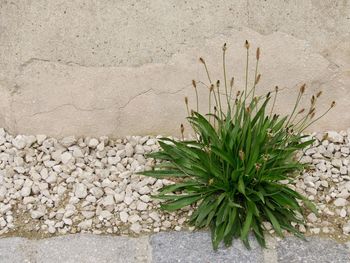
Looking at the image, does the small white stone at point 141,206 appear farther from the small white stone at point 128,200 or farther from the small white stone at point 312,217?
the small white stone at point 312,217

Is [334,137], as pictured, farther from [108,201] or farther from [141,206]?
[108,201]

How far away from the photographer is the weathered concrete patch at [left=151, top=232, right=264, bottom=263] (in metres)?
3.10

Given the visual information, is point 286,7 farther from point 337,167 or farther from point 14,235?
point 14,235

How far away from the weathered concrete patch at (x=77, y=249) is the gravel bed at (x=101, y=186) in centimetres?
7

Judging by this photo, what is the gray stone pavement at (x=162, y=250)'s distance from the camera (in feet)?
10.2

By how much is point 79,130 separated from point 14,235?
0.77 m

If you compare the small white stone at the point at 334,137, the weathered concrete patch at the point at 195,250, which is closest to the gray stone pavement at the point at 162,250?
the weathered concrete patch at the point at 195,250

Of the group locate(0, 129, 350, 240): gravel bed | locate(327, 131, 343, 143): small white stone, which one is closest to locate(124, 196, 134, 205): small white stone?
locate(0, 129, 350, 240): gravel bed

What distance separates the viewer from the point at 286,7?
3461mm

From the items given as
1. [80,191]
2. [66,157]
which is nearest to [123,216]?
[80,191]

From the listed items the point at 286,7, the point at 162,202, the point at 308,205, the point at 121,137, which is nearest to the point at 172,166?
the point at 162,202

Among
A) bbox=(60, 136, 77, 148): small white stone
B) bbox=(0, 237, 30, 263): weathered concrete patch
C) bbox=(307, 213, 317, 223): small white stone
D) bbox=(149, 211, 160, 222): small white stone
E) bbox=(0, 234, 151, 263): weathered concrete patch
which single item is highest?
bbox=(307, 213, 317, 223): small white stone

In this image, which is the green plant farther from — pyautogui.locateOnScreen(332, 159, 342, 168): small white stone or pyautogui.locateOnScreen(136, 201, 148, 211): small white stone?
pyautogui.locateOnScreen(332, 159, 342, 168): small white stone

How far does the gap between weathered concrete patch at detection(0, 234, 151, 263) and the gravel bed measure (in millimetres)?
74
